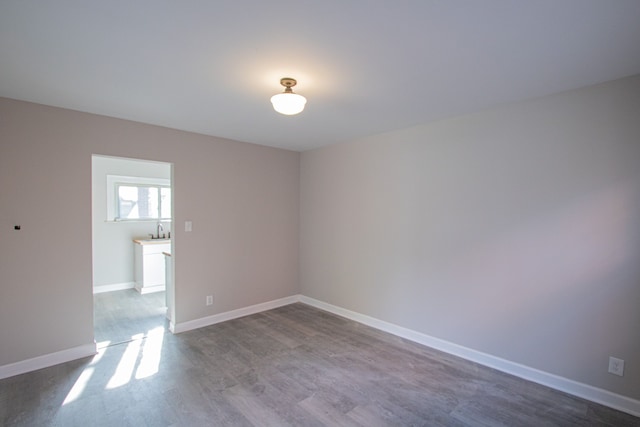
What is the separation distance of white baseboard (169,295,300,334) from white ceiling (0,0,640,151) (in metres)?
2.49

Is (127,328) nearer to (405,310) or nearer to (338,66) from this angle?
(405,310)

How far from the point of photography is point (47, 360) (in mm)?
2879

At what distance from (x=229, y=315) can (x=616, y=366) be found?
392 cm

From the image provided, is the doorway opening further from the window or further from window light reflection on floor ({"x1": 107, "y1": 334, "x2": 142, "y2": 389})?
window light reflection on floor ({"x1": 107, "y1": 334, "x2": 142, "y2": 389})

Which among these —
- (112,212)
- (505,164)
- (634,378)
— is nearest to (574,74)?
(505,164)

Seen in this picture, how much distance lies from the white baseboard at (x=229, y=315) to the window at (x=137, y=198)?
283cm

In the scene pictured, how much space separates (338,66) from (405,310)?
2.76 m

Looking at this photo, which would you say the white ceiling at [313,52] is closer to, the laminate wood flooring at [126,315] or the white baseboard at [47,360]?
the white baseboard at [47,360]

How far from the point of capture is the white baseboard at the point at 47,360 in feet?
8.87

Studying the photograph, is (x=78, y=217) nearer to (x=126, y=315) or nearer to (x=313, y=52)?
(x=126, y=315)

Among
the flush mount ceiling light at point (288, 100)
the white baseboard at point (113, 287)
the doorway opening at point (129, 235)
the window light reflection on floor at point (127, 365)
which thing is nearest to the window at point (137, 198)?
the doorway opening at point (129, 235)

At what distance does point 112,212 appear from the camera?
5.46 metres

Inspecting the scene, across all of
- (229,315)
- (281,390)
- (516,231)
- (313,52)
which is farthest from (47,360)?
(516,231)

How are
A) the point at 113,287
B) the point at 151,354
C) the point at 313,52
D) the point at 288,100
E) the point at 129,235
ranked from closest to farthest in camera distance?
the point at 313,52 < the point at 288,100 < the point at 151,354 < the point at 113,287 < the point at 129,235
